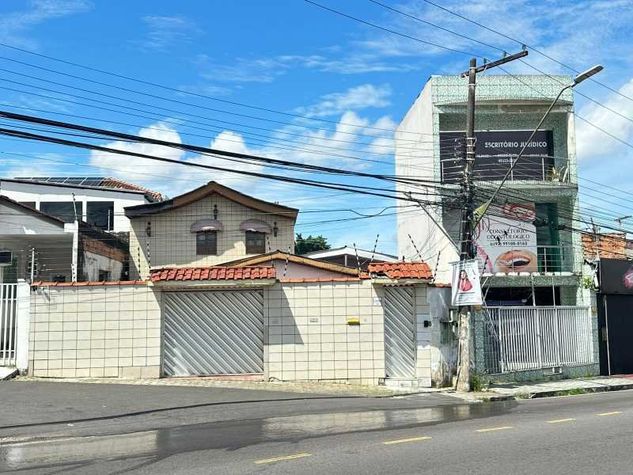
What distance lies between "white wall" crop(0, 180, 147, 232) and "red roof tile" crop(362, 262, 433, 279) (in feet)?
68.7

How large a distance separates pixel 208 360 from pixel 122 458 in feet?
26.1

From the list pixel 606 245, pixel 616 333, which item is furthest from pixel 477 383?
pixel 606 245

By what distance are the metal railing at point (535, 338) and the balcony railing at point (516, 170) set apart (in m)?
5.74

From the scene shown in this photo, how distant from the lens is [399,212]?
30078mm

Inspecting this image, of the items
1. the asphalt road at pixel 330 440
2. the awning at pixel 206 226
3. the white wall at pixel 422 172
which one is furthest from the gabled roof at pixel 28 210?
the white wall at pixel 422 172

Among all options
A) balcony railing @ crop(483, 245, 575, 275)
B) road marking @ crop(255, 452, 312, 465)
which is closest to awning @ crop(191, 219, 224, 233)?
balcony railing @ crop(483, 245, 575, 275)

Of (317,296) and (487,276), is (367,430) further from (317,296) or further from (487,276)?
(487,276)

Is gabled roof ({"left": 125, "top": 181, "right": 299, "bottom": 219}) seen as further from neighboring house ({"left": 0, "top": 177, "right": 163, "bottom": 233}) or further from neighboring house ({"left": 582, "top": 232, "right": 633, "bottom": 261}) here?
neighboring house ({"left": 582, "top": 232, "right": 633, "bottom": 261})

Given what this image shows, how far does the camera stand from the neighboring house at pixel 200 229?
27.6 metres

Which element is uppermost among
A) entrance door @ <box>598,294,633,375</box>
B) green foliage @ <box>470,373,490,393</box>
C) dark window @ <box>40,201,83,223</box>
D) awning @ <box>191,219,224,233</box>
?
dark window @ <box>40,201,83,223</box>

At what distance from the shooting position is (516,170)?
976 inches

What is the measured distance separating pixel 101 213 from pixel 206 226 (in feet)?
29.9

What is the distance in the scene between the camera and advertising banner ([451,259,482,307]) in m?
15.8

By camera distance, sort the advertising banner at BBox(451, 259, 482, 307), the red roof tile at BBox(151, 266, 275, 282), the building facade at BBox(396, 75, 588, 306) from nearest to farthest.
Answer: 1. the red roof tile at BBox(151, 266, 275, 282)
2. the advertising banner at BBox(451, 259, 482, 307)
3. the building facade at BBox(396, 75, 588, 306)
